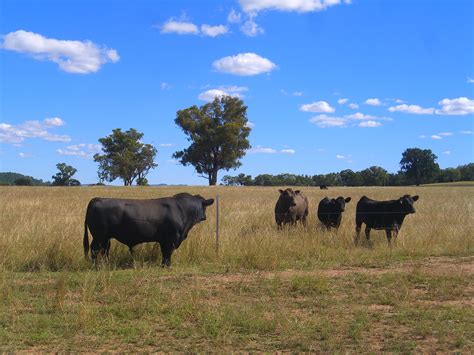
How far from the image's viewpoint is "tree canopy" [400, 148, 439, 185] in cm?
10444

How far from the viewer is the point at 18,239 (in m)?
10.8

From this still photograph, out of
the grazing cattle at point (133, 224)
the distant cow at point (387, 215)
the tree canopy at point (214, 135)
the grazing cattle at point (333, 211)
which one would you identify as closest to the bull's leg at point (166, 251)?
the grazing cattle at point (133, 224)

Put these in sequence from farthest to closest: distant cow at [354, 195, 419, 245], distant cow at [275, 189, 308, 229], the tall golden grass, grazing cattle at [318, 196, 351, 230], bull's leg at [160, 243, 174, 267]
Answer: distant cow at [275, 189, 308, 229] → grazing cattle at [318, 196, 351, 230] → distant cow at [354, 195, 419, 245] → bull's leg at [160, 243, 174, 267] → the tall golden grass

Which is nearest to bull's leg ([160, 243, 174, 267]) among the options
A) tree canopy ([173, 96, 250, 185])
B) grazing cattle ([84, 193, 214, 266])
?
grazing cattle ([84, 193, 214, 266])

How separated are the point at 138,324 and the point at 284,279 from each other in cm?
319

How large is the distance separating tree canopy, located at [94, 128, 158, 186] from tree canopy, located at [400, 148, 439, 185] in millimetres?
59175

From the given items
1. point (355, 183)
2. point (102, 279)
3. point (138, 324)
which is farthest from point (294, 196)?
point (355, 183)

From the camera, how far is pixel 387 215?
13.7 meters

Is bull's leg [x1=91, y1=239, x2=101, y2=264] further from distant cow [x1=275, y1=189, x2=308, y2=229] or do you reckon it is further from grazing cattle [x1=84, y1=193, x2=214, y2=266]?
distant cow [x1=275, y1=189, x2=308, y2=229]

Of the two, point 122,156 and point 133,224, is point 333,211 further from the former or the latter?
point 122,156

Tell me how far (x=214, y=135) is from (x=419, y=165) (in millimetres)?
59200

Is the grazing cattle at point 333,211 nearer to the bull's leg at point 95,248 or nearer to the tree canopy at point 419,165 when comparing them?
the bull's leg at point 95,248

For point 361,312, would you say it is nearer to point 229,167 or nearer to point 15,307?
point 15,307

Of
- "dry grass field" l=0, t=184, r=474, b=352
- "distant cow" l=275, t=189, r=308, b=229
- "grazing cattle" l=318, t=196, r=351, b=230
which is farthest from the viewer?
"distant cow" l=275, t=189, r=308, b=229
